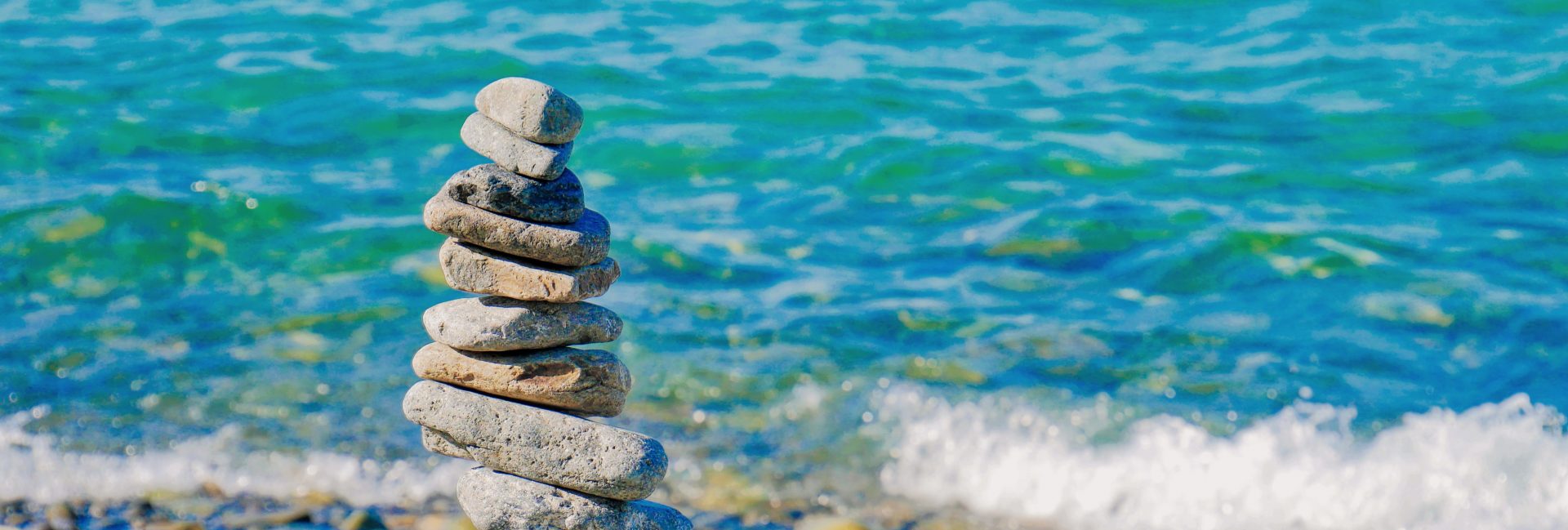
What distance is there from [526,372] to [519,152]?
29.0 inches

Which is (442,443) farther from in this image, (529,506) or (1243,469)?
(1243,469)

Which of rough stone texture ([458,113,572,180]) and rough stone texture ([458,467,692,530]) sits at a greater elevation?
rough stone texture ([458,113,572,180])

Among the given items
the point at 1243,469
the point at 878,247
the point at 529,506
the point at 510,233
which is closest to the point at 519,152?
the point at 510,233

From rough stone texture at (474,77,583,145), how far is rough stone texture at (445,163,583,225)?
0.14m

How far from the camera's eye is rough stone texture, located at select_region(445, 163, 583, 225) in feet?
15.3

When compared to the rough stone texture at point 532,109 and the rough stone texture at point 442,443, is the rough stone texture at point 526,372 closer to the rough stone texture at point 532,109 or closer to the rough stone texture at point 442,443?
the rough stone texture at point 442,443

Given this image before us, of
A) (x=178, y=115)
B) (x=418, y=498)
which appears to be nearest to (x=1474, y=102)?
(x=418, y=498)

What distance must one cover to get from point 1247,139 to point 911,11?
433 cm

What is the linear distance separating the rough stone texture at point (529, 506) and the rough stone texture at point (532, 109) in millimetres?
1128

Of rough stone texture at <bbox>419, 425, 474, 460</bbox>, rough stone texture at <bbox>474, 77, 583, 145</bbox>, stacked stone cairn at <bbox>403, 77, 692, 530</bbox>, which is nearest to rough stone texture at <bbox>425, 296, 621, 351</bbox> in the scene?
stacked stone cairn at <bbox>403, 77, 692, 530</bbox>

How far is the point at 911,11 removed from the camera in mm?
15375

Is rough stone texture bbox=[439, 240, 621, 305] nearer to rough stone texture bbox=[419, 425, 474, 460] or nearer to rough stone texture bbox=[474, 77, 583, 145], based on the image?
rough stone texture bbox=[474, 77, 583, 145]

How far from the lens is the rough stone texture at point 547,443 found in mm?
4820

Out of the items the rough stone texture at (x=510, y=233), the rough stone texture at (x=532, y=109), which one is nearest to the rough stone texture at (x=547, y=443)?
the rough stone texture at (x=510, y=233)
